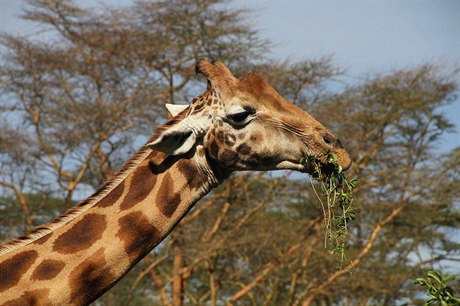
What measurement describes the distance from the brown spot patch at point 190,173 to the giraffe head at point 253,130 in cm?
11

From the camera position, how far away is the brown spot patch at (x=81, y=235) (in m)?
5.16

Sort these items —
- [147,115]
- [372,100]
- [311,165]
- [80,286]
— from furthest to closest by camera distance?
[372,100] → [147,115] → [311,165] → [80,286]

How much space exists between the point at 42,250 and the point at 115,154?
21.3 meters

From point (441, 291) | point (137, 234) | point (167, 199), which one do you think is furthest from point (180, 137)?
point (441, 291)

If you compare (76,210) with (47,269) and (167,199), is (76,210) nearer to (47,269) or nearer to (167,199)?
(47,269)

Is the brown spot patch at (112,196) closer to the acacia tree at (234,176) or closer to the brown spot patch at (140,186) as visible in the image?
the brown spot patch at (140,186)

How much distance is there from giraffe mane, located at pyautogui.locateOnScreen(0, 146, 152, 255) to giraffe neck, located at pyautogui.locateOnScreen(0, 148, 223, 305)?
11 mm

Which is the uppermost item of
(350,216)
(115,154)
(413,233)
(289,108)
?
(413,233)

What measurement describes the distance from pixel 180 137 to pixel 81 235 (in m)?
0.76

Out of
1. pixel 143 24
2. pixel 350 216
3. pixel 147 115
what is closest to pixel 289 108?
pixel 350 216

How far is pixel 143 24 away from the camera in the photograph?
1090 inches

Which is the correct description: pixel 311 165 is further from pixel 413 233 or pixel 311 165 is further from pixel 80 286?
pixel 413 233

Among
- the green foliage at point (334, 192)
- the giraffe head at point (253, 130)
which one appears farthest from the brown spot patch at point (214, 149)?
the green foliage at point (334, 192)

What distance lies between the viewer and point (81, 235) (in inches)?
205
